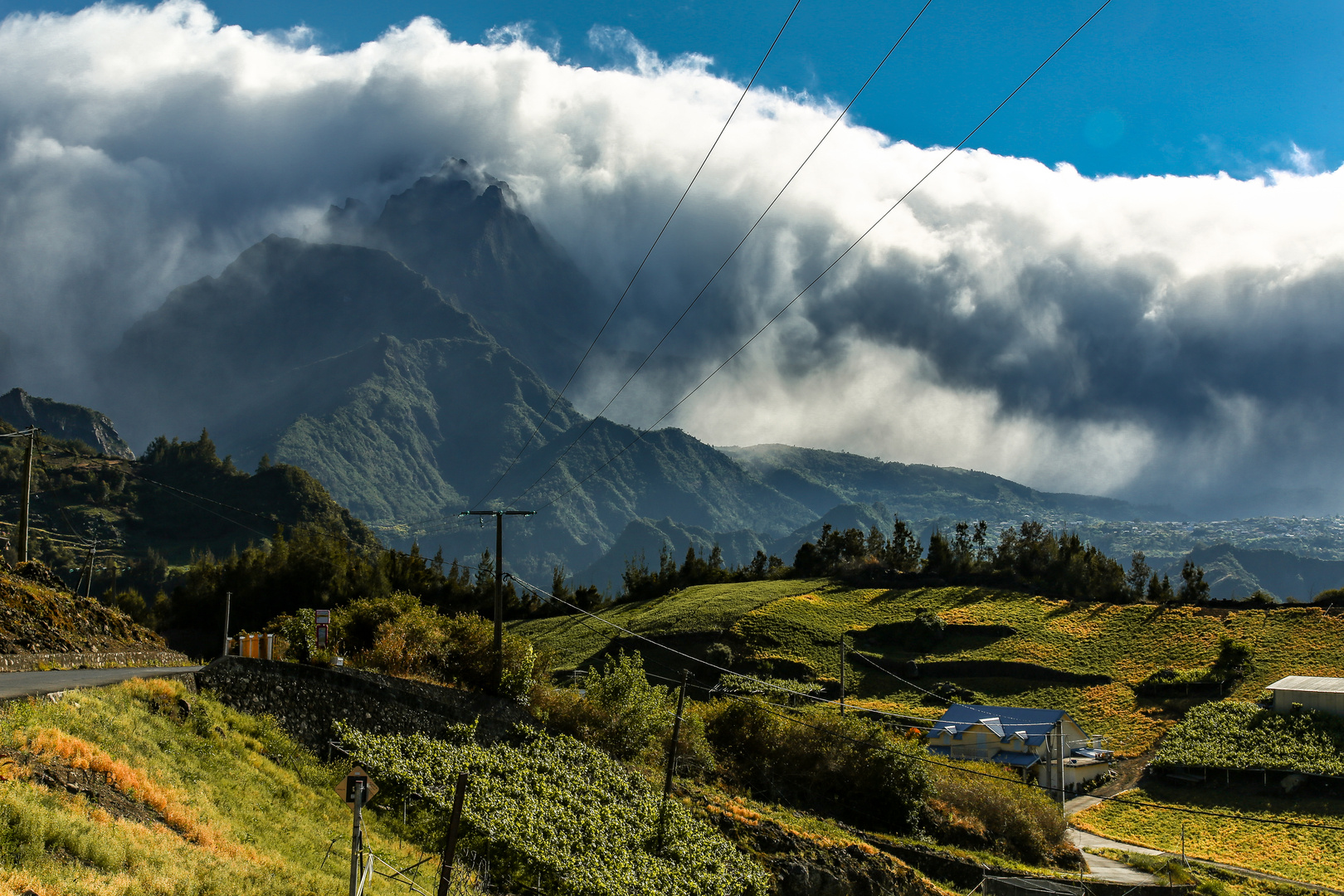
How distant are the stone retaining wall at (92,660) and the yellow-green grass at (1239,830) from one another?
1975 inches

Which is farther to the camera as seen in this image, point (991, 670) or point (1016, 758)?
point (991, 670)

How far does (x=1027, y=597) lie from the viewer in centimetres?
9681

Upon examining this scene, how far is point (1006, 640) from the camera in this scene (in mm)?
84062

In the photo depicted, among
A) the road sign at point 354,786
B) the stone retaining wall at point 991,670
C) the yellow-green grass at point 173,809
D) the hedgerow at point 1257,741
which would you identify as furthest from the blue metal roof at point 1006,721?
the road sign at point 354,786

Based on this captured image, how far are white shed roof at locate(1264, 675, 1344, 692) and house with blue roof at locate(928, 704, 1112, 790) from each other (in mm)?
14710

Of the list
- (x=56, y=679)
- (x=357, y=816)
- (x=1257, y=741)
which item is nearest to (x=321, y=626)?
(x=56, y=679)

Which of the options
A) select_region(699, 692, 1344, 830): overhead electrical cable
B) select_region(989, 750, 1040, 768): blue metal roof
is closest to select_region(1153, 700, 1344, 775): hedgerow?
select_region(699, 692, 1344, 830): overhead electrical cable

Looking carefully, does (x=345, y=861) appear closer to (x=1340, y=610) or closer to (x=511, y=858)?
(x=511, y=858)

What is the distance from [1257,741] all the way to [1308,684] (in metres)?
9.43

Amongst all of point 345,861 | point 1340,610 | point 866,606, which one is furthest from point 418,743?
point 1340,610

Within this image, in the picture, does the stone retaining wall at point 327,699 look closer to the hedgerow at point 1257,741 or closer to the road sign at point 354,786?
the road sign at point 354,786

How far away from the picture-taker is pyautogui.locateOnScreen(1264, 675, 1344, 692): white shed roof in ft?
206

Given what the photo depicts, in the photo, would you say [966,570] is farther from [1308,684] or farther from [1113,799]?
[1113,799]

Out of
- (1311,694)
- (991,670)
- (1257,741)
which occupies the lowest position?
(1257,741)
